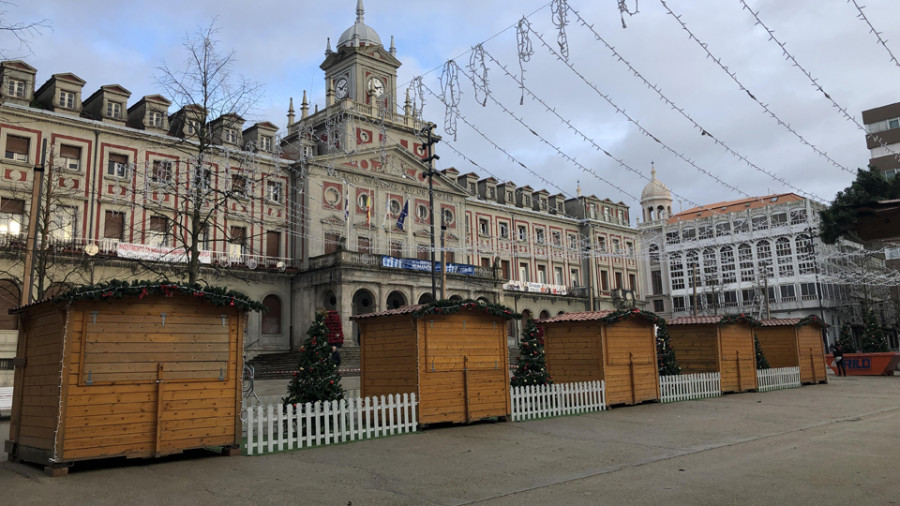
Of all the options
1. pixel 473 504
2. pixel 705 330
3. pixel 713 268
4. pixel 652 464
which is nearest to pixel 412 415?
pixel 652 464

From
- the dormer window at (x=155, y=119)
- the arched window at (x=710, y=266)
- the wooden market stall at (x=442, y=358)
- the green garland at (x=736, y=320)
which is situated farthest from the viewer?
the arched window at (x=710, y=266)

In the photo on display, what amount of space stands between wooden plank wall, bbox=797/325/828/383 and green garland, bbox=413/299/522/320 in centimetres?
1675

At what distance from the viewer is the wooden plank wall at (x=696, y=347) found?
68.5 feet

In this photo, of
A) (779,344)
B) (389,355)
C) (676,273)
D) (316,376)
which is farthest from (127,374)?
(676,273)

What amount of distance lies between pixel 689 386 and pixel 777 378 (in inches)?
255

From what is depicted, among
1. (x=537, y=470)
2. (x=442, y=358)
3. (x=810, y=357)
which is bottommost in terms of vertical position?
(x=537, y=470)

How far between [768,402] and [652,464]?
10.8m

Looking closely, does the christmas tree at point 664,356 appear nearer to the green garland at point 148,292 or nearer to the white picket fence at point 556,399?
the white picket fence at point 556,399

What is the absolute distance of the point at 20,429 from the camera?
966 centimetres

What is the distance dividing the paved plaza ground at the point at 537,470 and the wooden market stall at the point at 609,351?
3350 mm

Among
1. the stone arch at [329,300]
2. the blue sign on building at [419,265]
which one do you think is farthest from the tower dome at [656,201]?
the stone arch at [329,300]

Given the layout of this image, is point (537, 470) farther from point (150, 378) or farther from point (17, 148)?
point (17, 148)

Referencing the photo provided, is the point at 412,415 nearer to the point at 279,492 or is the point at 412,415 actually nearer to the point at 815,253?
the point at 279,492

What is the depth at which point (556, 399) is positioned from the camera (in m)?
15.1
